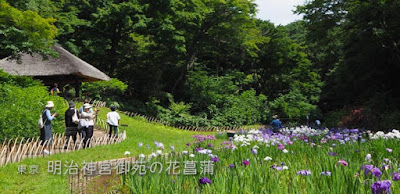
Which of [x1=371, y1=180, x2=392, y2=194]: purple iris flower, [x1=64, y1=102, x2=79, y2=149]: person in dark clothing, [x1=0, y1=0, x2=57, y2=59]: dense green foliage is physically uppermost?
[x1=0, y1=0, x2=57, y2=59]: dense green foliage

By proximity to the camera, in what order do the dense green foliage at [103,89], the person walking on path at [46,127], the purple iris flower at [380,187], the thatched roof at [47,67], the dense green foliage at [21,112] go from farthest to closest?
the dense green foliage at [103,89], the thatched roof at [47,67], the dense green foliage at [21,112], the person walking on path at [46,127], the purple iris flower at [380,187]

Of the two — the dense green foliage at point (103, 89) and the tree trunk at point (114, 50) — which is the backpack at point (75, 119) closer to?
the dense green foliage at point (103, 89)

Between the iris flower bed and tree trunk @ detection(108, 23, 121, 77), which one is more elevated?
tree trunk @ detection(108, 23, 121, 77)

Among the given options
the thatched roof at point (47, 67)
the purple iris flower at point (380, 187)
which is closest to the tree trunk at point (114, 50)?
the thatched roof at point (47, 67)

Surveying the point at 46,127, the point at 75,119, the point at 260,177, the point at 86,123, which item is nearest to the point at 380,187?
the point at 260,177

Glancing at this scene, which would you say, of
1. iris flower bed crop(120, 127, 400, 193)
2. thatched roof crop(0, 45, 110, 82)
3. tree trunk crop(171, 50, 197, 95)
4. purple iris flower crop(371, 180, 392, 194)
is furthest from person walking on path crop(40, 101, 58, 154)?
tree trunk crop(171, 50, 197, 95)

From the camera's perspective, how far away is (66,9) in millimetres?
24391

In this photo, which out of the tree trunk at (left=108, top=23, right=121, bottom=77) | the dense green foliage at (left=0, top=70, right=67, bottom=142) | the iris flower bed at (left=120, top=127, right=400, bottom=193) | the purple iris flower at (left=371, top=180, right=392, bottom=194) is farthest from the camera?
the tree trunk at (left=108, top=23, right=121, bottom=77)

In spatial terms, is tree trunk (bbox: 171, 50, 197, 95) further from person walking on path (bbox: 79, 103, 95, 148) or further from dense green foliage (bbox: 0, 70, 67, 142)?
person walking on path (bbox: 79, 103, 95, 148)

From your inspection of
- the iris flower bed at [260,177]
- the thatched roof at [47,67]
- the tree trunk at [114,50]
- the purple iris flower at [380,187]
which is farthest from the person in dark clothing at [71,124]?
the tree trunk at [114,50]

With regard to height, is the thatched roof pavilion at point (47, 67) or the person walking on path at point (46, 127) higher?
the thatched roof pavilion at point (47, 67)

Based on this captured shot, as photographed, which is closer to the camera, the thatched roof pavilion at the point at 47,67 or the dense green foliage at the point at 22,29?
the dense green foliage at the point at 22,29

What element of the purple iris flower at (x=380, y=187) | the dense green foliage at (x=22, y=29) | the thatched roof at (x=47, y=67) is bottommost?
the purple iris flower at (x=380, y=187)

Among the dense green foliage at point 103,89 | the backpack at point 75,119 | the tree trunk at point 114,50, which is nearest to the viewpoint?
the backpack at point 75,119
